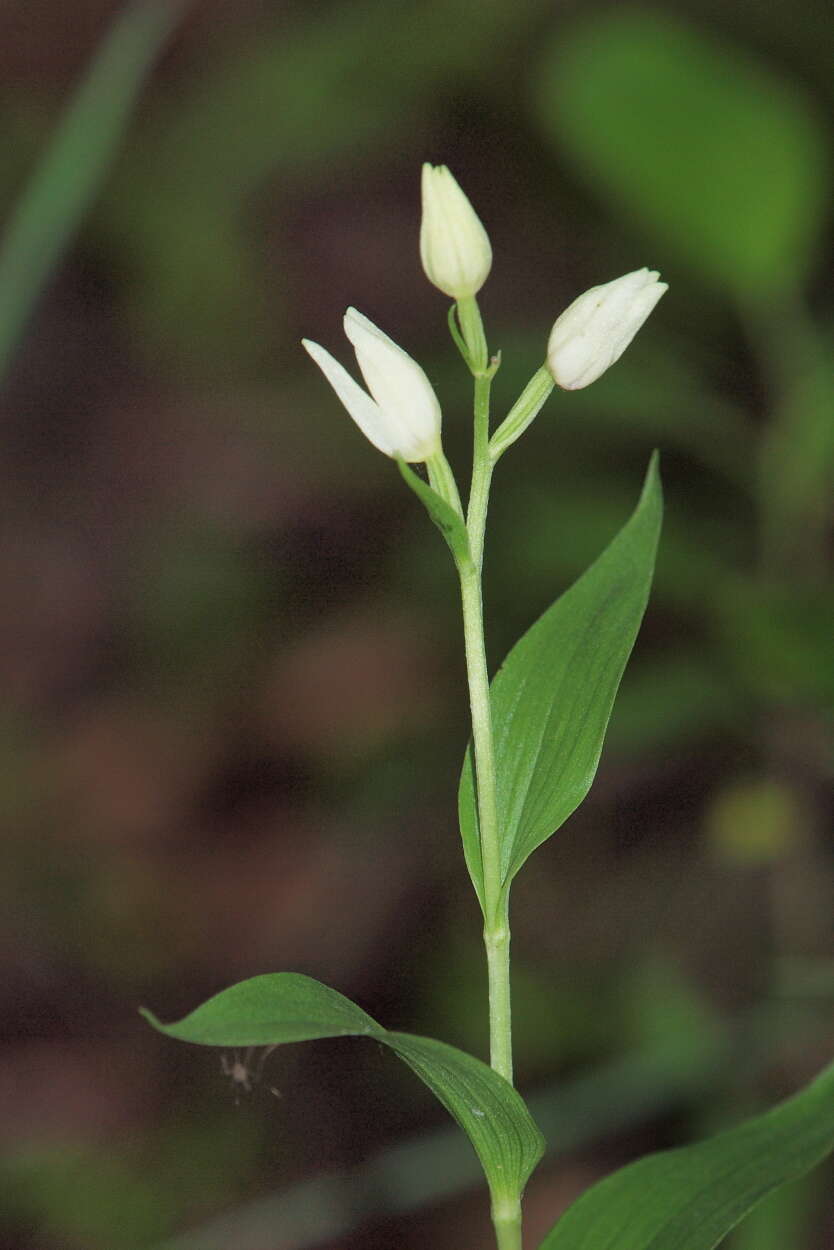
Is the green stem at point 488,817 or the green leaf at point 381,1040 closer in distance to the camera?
the green leaf at point 381,1040

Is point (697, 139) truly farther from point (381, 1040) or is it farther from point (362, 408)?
point (381, 1040)

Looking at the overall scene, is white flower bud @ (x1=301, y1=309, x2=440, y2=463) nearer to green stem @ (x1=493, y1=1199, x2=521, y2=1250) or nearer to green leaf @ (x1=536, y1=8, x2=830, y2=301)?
green stem @ (x1=493, y1=1199, x2=521, y2=1250)

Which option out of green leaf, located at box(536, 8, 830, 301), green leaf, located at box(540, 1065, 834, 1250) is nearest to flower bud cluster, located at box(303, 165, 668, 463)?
green leaf, located at box(540, 1065, 834, 1250)

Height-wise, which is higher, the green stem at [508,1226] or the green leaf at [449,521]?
the green leaf at [449,521]

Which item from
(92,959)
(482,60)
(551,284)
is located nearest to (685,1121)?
(92,959)

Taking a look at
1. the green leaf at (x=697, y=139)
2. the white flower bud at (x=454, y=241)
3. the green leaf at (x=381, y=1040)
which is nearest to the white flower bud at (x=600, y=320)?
the white flower bud at (x=454, y=241)

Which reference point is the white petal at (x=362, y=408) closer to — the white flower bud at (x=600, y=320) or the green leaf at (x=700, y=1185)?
the white flower bud at (x=600, y=320)

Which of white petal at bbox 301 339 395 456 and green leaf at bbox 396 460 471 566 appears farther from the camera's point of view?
white petal at bbox 301 339 395 456
